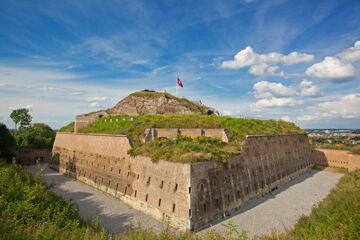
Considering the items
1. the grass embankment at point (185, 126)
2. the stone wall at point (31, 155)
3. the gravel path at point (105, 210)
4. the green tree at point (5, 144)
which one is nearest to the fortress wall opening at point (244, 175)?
the grass embankment at point (185, 126)

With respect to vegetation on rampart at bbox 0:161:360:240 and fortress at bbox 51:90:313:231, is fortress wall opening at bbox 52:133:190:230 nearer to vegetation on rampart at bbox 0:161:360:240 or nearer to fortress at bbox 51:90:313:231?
fortress at bbox 51:90:313:231

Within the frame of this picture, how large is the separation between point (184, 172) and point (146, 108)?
1935 centimetres

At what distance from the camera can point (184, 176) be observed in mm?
11945

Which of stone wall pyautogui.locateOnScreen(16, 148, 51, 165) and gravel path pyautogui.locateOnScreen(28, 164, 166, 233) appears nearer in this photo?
gravel path pyautogui.locateOnScreen(28, 164, 166, 233)

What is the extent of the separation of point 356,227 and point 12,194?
14.2 meters

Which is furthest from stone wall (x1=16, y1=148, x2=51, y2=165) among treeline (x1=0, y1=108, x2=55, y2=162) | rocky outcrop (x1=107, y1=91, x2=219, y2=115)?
rocky outcrop (x1=107, y1=91, x2=219, y2=115)

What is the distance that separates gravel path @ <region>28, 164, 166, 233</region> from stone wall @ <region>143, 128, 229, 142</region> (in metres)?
6.16

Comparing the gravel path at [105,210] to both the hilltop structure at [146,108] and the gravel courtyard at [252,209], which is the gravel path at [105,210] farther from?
the hilltop structure at [146,108]

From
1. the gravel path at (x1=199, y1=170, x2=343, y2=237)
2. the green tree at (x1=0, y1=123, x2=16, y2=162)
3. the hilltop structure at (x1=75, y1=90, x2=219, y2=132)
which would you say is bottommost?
the gravel path at (x1=199, y1=170, x2=343, y2=237)

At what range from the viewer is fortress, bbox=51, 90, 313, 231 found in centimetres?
1202

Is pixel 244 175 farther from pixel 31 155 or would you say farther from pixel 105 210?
pixel 31 155

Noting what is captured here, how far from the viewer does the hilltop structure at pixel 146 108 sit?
2888cm

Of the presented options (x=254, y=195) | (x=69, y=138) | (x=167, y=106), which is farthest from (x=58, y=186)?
(x=254, y=195)

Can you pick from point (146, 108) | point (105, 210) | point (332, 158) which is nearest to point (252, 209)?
point (105, 210)
